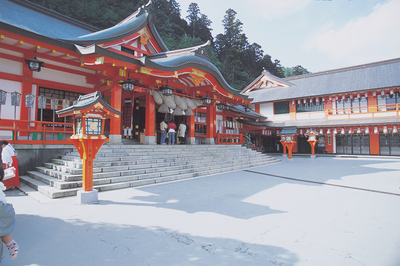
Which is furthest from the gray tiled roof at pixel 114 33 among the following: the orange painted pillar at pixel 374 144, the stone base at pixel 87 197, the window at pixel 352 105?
the orange painted pillar at pixel 374 144

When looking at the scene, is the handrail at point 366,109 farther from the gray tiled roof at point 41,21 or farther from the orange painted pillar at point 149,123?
the gray tiled roof at point 41,21

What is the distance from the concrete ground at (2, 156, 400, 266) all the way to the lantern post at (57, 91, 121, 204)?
0.38 metres

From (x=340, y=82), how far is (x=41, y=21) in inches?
937

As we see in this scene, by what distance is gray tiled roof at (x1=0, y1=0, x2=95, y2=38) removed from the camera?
943cm

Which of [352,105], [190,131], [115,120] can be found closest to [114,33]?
[115,120]

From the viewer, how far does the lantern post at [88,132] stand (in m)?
4.80

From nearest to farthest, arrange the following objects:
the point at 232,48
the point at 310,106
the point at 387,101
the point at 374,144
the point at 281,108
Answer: the point at 387,101 < the point at 374,144 < the point at 310,106 < the point at 281,108 < the point at 232,48

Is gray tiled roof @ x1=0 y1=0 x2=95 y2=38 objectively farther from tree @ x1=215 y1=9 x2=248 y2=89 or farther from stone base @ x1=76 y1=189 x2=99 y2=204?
tree @ x1=215 y1=9 x2=248 y2=89

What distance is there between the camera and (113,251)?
2852 millimetres

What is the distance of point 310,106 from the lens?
21156 millimetres

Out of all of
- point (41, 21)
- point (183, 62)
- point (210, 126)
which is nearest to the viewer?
point (183, 62)

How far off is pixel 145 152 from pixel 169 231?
5774 millimetres

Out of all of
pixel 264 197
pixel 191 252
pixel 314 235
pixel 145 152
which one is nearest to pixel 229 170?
pixel 145 152

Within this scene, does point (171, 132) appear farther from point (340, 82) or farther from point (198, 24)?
point (198, 24)
